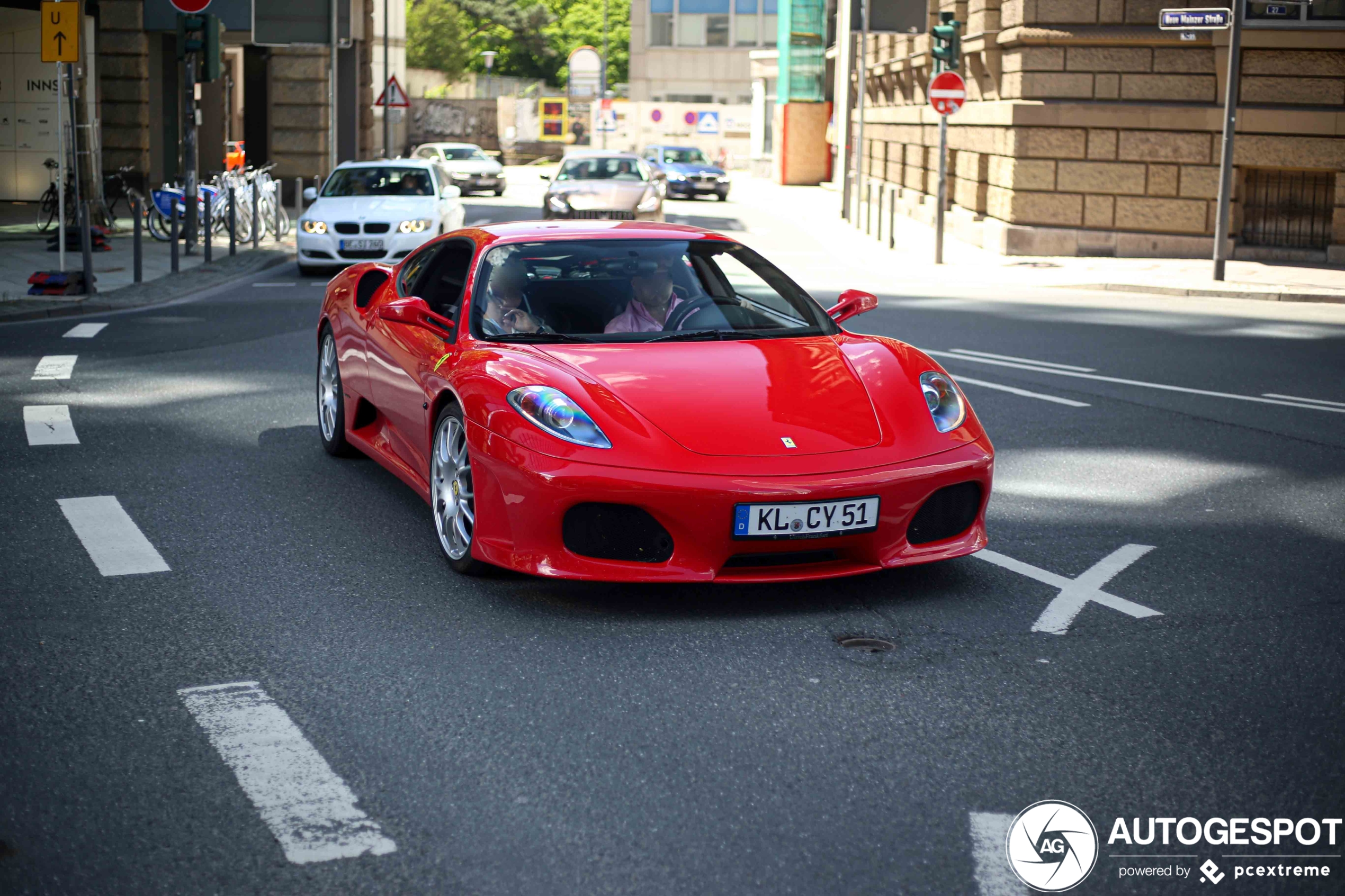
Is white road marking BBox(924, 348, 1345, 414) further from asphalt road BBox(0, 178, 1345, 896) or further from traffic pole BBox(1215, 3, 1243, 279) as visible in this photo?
traffic pole BBox(1215, 3, 1243, 279)

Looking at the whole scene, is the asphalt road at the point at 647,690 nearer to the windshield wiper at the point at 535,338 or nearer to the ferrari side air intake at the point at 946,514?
the ferrari side air intake at the point at 946,514

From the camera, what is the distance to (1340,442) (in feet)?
29.5


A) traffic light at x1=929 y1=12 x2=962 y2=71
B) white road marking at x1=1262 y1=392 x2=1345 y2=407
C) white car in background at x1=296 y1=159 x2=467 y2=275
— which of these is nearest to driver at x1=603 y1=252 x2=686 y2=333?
white road marking at x1=1262 y1=392 x2=1345 y2=407

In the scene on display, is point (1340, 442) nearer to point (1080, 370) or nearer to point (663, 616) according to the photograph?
point (1080, 370)

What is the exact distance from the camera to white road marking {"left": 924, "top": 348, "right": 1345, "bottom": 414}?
34.2 feet

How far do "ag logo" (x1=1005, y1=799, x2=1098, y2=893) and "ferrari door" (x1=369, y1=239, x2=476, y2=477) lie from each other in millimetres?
3145

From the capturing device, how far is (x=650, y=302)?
6520mm

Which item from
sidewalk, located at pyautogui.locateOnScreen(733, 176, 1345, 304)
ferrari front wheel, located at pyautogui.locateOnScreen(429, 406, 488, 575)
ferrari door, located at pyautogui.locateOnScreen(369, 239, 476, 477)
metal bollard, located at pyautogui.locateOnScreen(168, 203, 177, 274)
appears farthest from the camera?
sidewalk, located at pyautogui.locateOnScreen(733, 176, 1345, 304)

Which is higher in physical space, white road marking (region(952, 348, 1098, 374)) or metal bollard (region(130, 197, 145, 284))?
metal bollard (region(130, 197, 145, 284))

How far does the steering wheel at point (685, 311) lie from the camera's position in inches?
Answer: 253

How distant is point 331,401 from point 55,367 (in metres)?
4.29

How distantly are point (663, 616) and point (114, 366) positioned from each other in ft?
24.5

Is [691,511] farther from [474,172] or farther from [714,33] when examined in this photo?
[714,33]

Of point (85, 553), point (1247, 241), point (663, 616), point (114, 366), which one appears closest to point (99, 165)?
point (114, 366)
